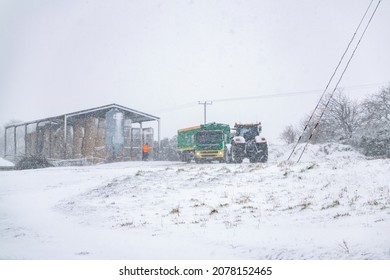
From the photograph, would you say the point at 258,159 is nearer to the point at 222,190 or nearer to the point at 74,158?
the point at 222,190

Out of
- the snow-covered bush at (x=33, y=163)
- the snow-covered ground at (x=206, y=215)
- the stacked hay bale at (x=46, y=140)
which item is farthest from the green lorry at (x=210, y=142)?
the stacked hay bale at (x=46, y=140)

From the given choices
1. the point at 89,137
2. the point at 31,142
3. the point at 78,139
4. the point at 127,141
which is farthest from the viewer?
the point at 31,142

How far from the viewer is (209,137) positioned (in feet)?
73.6

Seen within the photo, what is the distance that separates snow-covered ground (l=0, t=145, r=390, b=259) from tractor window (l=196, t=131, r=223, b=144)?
9431 millimetres

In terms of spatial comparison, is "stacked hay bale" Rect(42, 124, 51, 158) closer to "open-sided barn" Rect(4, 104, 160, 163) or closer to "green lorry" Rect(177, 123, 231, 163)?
"open-sided barn" Rect(4, 104, 160, 163)

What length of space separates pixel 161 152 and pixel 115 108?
22.9 feet

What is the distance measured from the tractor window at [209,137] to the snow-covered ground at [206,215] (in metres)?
9.43

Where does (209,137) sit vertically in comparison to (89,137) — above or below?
below

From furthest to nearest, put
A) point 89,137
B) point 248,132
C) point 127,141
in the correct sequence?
point 127,141
point 89,137
point 248,132

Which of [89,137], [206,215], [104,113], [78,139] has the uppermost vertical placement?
[104,113]

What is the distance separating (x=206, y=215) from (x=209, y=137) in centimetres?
1488

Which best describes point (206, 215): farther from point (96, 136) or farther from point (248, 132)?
point (96, 136)

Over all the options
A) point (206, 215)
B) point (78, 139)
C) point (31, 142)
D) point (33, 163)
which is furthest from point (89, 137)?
point (206, 215)

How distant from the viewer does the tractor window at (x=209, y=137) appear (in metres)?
22.4
